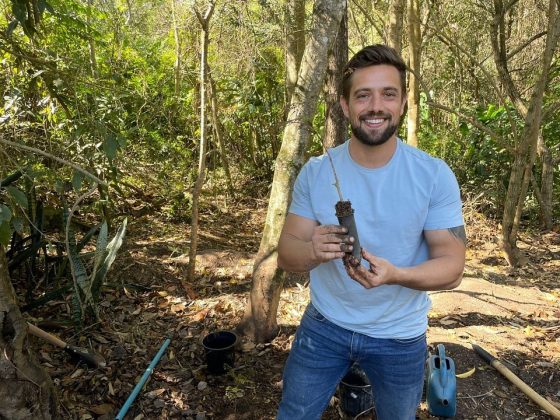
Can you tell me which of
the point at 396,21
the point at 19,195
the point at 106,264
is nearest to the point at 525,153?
the point at 396,21

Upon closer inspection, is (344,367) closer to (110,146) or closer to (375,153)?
(375,153)

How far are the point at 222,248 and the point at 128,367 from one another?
241 cm

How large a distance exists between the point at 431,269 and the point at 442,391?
1.25 m

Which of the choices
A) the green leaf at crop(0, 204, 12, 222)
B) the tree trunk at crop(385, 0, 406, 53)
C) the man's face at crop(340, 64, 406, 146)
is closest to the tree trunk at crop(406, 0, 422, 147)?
the tree trunk at crop(385, 0, 406, 53)

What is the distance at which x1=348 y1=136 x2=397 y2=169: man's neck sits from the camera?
5.80 ft

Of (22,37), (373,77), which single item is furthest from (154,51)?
(373,77)

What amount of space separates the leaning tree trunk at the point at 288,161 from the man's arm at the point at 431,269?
1499 millimetres

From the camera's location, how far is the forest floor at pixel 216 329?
276cm

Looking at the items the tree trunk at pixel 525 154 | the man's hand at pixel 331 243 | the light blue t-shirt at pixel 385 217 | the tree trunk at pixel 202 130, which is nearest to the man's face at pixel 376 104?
the light blue t-shirt at pixel 385 217

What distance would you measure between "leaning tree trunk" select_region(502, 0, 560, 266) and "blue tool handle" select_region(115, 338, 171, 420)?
4.19 meters

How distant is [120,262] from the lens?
170 inches

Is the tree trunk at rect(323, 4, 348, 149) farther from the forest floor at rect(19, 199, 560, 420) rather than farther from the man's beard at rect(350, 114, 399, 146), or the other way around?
the man's beard at rect(350, 114, 399, 146)

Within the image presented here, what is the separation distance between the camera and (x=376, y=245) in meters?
1.77

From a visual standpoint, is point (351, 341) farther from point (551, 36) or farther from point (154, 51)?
point (154, 51)
